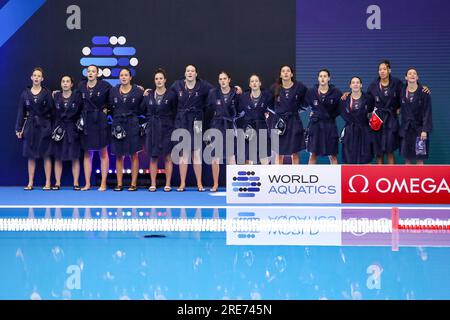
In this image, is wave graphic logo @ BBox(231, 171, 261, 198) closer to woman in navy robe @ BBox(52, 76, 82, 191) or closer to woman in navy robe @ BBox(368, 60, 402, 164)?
woman in navy robe @ BBox(368, 60, 402, 164)

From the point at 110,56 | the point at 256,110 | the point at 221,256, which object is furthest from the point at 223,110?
the point at 221,256

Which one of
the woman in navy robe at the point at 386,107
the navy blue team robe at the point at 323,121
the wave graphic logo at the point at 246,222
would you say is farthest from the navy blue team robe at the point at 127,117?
the woman in navy robe at the point at 386,107

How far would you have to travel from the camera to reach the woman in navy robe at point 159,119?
10.1m

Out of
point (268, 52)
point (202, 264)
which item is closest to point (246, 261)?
point (202, 264)

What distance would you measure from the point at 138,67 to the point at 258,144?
244cm

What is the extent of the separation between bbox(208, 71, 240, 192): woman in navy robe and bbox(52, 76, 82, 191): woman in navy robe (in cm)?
209

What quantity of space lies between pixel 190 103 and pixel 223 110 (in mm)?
513

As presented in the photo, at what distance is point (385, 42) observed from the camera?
1091 centimetres

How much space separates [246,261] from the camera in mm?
4883

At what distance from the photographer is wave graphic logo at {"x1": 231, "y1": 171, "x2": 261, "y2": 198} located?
325 inches

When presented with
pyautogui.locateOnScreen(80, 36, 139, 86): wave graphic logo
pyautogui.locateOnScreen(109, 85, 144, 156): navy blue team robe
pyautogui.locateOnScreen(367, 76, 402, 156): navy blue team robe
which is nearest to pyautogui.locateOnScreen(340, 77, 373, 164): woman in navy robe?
pyautogui.locateOnScreen(367, 76, 402, 156): navy blue team robe

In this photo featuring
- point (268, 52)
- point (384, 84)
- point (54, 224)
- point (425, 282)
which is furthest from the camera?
point (268, 52)

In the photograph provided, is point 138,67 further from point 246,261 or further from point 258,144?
point 246,261

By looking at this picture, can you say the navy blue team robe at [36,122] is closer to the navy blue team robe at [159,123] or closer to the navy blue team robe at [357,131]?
the navy blue team robe at [159,123]
